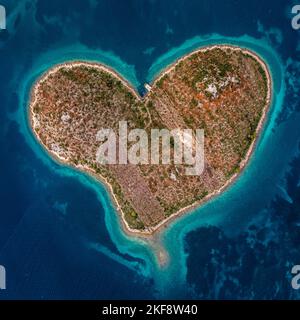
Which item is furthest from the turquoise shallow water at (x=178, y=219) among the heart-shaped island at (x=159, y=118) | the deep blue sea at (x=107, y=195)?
the heart-shaped island at (x=159, y=118)

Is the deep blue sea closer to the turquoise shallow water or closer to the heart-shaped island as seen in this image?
the turquoise shallow water

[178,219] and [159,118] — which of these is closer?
[159,118]

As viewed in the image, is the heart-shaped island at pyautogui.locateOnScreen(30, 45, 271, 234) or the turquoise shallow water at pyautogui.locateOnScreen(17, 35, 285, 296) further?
the turquoise shallow water at pyautogui.locateOnScreen(17, 35, 285, 296)

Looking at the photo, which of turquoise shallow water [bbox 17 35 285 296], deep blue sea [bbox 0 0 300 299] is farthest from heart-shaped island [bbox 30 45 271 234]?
deep blue sea [bbox 0 0 300 299]

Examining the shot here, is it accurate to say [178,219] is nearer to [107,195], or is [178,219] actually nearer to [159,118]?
[107,195]

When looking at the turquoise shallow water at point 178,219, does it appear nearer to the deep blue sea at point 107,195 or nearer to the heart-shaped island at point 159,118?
the deep blue sea at point 107,195

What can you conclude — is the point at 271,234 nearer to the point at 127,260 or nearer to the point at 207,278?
the point at 207,278

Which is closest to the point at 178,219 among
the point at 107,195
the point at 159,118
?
the point at 107,195
